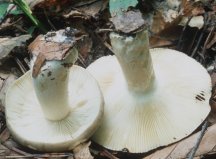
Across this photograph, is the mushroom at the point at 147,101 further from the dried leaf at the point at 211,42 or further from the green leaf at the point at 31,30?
→ the green leaf at the point at 31,30

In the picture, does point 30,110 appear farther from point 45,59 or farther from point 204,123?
point 204,123

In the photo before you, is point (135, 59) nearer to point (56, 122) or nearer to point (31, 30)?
point (56, 122)

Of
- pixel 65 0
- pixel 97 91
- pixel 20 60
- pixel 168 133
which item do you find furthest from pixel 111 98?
pixel 65 0

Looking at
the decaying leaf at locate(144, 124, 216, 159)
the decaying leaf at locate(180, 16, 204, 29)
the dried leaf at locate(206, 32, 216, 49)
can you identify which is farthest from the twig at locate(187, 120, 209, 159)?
the decaying leaf at locate(180, 16, 204, 29)

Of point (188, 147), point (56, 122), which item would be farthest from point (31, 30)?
point (188, 147)

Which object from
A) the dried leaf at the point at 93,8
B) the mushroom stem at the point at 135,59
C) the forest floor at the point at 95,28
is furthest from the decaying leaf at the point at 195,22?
the mushroom stem at the point at 135,59
